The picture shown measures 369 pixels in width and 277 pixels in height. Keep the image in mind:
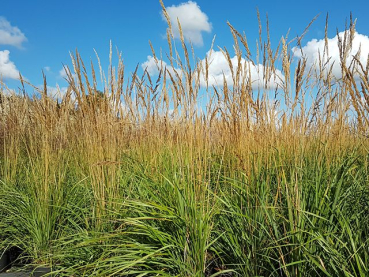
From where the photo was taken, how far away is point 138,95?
3.73 m

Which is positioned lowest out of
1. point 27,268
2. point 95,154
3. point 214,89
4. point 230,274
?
point 27,268

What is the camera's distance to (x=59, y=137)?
3.63 metres

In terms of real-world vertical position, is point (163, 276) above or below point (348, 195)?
below

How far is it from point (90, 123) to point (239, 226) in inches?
62.9

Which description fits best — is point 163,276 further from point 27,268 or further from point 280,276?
point 27,268

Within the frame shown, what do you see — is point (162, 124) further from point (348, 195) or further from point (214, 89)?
point (348, 195)

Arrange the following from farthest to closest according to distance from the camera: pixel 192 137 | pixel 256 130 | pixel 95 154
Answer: pixel 95 154 < pixel 256 130 < pixel 192 137

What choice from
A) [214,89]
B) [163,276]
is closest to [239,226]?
[163,276]

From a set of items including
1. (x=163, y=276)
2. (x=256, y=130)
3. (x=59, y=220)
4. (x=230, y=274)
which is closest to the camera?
(x=163, y=276)

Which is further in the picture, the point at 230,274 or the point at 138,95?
the point at 138,95

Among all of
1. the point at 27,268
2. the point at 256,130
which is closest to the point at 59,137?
the point at 27,268

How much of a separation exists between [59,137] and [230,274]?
7.69 ft

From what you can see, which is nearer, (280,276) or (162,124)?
(280,276)

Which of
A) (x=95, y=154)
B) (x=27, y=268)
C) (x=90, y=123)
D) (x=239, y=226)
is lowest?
(x=27, y=268)
